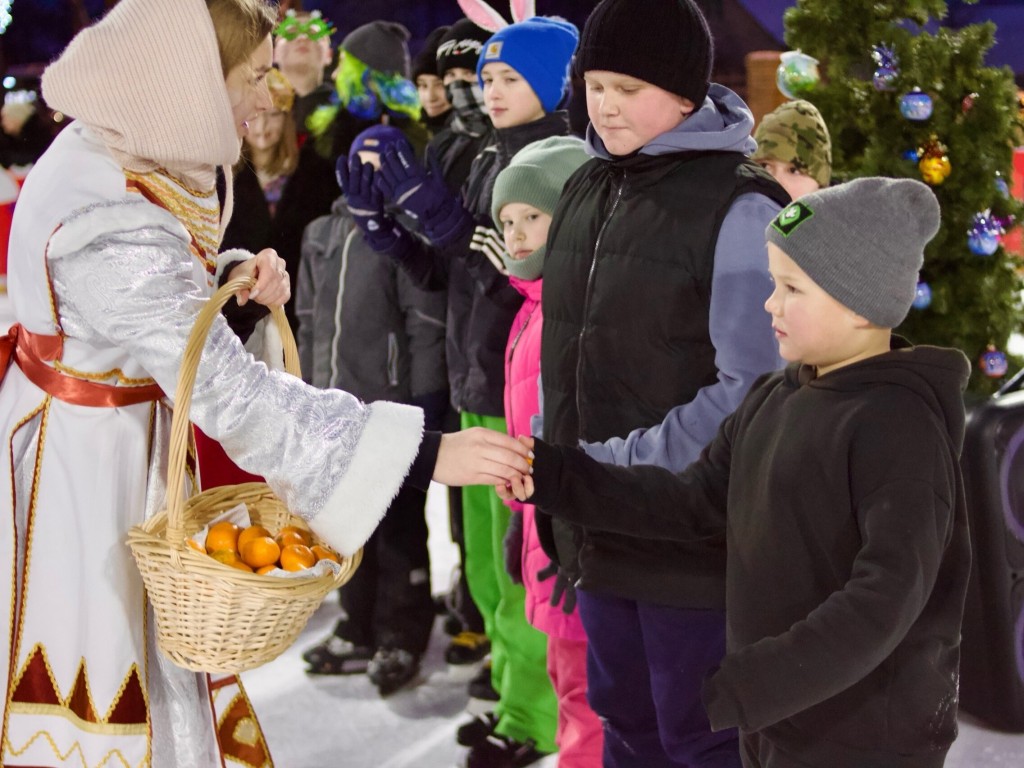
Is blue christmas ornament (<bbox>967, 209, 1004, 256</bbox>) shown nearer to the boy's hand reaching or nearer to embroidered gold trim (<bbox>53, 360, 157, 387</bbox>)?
the boy's hand reaching

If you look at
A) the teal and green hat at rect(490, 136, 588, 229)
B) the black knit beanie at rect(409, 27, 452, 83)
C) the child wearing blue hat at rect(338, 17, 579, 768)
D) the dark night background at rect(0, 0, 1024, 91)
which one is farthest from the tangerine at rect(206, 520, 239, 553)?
the dark night background at rect(0, 0, 1024, 91)

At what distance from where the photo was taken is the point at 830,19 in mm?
3033

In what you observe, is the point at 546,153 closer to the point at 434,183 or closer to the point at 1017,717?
the point at 434,183

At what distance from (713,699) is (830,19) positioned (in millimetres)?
2165

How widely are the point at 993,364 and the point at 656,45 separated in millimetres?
1474

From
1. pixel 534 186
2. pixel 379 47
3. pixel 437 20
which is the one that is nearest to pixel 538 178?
pixel 534 186

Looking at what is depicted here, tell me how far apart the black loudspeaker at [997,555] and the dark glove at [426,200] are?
1315 millimetres

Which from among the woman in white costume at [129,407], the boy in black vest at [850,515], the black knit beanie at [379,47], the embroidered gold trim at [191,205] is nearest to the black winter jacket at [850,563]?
the boy in black vest at [850,515]

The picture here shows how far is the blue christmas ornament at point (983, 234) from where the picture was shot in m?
2.96

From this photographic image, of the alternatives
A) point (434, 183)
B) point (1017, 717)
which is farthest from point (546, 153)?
point (1017, 717)

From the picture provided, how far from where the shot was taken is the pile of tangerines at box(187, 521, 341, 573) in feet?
5.49

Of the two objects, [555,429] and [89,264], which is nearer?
[89,264]

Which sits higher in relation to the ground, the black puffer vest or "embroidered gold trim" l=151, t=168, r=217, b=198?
"embroidered gold trim" l=151, t=168, r=217, b=198

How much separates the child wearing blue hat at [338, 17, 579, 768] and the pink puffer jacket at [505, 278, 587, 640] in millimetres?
243
